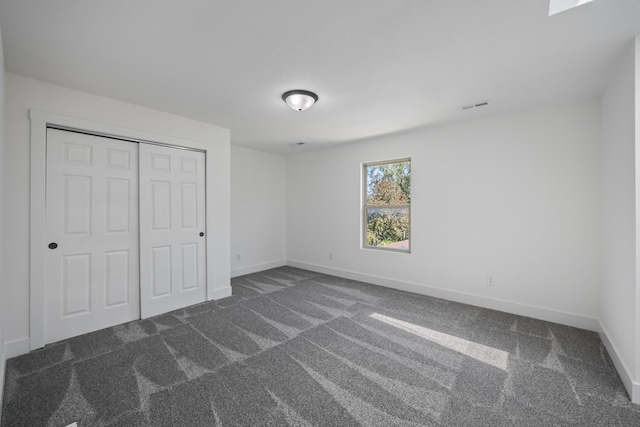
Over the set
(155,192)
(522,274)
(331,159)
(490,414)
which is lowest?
(490,414)

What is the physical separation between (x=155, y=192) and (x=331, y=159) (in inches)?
119

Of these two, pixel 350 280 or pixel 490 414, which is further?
pixel 350 280

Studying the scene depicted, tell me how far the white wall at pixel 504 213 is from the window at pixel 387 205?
0.15 metres

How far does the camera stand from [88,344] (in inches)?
104

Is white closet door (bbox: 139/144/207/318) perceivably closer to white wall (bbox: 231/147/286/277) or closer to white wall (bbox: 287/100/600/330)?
white wall (bbox: 231/147/286/277)

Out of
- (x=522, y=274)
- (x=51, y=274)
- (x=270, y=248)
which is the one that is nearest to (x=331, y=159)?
(x=270, y=248)

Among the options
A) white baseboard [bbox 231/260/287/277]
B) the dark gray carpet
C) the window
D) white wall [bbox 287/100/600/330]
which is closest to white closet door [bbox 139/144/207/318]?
the dark gray carpet

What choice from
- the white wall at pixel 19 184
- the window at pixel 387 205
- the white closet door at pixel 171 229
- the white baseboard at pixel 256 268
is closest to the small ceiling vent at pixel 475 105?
the window at pixel 387 205

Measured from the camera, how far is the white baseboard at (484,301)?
3019 mm

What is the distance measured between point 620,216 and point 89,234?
4860 mm

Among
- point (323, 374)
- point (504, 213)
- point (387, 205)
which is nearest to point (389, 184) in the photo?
point (387, 205)

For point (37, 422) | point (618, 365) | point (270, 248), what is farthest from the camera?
point (270, 248)

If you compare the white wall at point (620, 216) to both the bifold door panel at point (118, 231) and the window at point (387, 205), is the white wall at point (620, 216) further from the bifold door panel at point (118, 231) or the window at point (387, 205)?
the bifold door panel at point (118, 231)

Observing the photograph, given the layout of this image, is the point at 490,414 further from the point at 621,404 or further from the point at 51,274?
the point at 51,274
